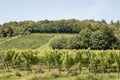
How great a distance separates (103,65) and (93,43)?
4126 cm

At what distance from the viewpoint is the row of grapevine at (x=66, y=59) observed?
41.5 m

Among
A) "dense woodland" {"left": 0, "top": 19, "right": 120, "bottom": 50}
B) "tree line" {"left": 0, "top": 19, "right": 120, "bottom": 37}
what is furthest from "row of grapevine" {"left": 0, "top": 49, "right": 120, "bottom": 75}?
"tree line" {"left": 0, "top": 19, "right": 120, "bottom": 37}

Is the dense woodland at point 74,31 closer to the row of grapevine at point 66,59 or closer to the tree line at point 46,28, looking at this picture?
the tree line at point 46,28

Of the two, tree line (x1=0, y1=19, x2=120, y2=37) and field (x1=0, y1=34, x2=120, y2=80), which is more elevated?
tree line (x1=0, y1=19, x2=120, y2=37)

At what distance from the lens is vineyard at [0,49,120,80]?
135 ft

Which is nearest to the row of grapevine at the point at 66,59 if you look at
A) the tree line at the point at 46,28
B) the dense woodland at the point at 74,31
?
the dense woodland at the point at 74,31

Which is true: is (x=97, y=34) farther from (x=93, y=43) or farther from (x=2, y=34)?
(x=2, y=34)

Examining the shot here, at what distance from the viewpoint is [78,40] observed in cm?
8544

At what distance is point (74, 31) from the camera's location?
117000 mm

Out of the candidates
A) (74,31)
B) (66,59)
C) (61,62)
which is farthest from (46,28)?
(66,59)

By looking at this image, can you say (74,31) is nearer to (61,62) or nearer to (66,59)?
(61,62)

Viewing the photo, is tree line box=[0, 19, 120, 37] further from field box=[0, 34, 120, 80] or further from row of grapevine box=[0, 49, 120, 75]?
row of grapevine box=[0, 49, 120, 75]

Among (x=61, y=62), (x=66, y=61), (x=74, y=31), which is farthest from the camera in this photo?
(x=74, y=31)

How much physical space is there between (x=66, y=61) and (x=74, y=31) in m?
75.9
